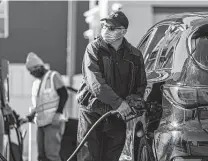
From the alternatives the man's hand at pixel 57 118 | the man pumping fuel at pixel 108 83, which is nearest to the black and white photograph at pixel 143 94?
the man pumping fuel at pixel 108 83

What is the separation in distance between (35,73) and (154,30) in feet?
11.9

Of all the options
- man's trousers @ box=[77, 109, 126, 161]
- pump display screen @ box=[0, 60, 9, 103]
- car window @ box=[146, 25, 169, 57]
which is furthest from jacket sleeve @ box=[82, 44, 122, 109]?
pump display screen @ box=[0, 60, 9, 103]

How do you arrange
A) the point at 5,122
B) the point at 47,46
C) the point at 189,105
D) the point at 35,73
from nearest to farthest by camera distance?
the point at 189,105 → the point at 5,122 → the point at 35,73 → the point at 47,46

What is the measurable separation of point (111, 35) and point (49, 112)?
4.09m

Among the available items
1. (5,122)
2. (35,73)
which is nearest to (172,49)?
(5,122)

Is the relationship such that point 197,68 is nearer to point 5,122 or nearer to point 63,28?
point 5,122

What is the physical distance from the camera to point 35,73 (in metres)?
12.3

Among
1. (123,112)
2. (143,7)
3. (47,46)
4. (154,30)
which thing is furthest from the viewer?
(47,46)

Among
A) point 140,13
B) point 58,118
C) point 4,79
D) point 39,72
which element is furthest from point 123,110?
point 140,13

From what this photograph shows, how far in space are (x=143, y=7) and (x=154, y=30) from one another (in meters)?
8.27

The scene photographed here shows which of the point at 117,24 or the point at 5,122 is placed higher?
the point at 117,24

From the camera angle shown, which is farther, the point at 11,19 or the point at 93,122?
the point at 11,19

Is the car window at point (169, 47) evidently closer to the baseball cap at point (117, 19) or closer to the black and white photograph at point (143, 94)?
the black and white photograph at point (143, 94)

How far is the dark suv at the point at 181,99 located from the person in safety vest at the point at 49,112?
4.13 meters
